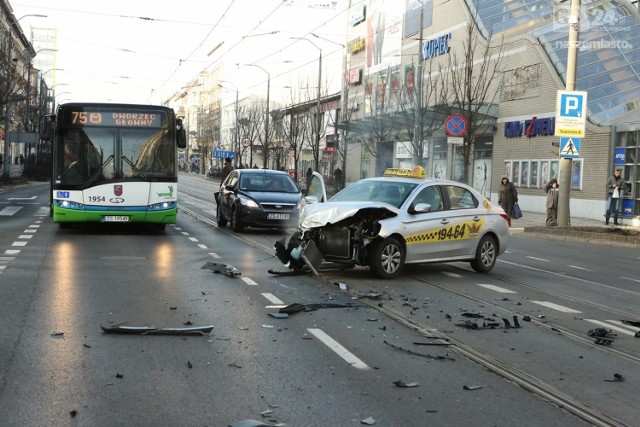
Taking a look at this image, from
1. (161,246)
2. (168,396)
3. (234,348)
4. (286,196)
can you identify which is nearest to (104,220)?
(161,246)

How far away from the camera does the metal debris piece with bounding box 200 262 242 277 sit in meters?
10.9

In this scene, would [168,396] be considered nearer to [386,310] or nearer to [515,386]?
[515,386]

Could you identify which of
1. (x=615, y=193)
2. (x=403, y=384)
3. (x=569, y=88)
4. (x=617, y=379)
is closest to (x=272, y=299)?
(x=403, y=384)

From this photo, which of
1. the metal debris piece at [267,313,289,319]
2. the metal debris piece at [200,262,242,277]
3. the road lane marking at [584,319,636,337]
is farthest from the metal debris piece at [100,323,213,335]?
the road lane marking at [584,319,636,337]

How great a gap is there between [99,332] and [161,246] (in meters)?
8.18

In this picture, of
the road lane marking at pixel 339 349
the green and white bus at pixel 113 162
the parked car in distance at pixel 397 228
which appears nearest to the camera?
the road lane marking at pixel 339 349

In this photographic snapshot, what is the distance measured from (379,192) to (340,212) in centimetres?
116

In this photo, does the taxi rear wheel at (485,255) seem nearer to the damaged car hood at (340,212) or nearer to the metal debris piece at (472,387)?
the damaged car hood at (340,212)

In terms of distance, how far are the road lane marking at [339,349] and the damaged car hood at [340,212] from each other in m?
3.85

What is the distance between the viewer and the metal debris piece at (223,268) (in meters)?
10.9

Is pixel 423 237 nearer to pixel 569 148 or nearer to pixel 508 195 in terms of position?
pixel 569 148

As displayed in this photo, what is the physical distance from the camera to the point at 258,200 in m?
18.7

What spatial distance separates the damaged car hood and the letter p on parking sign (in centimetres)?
1264

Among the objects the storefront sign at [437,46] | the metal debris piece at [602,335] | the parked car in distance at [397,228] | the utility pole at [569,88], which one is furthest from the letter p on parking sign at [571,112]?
the storefront sign at [437,46]
